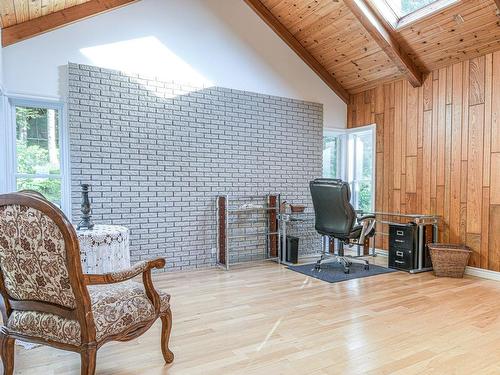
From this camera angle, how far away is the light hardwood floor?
2.17 metres

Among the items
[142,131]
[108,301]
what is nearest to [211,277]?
[142,131]

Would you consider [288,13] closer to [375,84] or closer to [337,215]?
[375,84]

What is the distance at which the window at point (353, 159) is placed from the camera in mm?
6047

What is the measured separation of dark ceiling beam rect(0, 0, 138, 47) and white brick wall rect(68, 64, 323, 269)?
1.53ft

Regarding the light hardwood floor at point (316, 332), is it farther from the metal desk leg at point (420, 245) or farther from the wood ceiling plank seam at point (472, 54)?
the wood ceiling plank seam at point (472, 54)

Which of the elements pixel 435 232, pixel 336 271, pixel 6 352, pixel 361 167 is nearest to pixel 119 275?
pixel 6 352

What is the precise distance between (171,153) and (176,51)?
1.35 m

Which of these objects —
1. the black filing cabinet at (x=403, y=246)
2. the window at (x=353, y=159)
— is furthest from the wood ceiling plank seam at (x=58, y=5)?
the black filing cabinet at (x=403, y=246)

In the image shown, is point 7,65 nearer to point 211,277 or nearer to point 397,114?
point 211,277

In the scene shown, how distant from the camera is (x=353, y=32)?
488 cm

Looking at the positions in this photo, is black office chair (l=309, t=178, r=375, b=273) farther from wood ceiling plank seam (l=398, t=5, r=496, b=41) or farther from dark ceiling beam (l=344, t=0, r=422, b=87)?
wood ceiling plank seam (l=398, t=5, r=496, b=41)

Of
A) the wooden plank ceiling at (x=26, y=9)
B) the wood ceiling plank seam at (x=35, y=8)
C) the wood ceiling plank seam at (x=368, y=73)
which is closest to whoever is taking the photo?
the wooden plank ceiling at (x=26, y=9)

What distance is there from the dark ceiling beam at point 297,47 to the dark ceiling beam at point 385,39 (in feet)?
4.19

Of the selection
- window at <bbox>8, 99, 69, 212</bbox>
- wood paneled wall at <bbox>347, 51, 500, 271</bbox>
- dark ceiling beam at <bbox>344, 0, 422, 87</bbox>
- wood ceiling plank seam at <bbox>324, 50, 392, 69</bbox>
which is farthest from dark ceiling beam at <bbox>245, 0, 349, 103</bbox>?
window at <bbox>8, 99, 69, 212</bbox>
